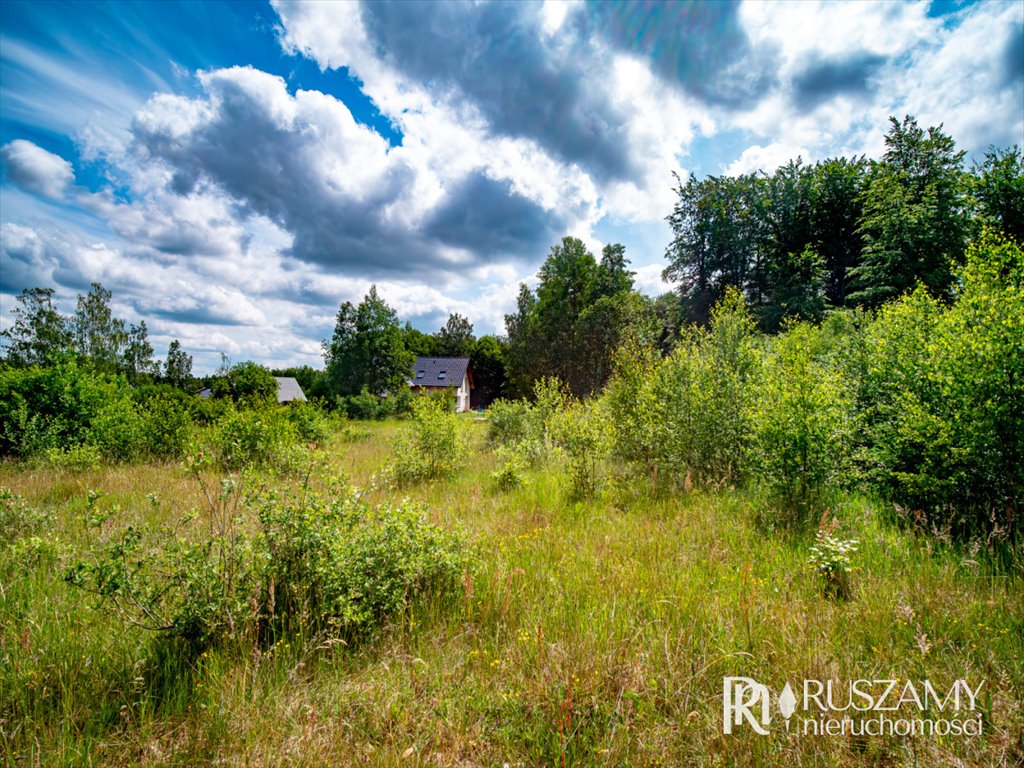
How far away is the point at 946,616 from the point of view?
2816 mm

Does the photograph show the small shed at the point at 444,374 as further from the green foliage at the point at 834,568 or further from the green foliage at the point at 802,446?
the green foliage at the point at 834,568

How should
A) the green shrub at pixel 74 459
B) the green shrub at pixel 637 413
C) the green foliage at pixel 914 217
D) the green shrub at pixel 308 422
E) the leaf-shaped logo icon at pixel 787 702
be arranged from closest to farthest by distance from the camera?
1. the leaf-shaped logo icon at pixel 787 702
2. the green shrub at pixel 637 413
3. the green shrub at pixel 74 459
4. the green shrub at pixel 308 422
5. the green foliage at pixel 914 217

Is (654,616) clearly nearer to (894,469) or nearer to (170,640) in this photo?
(170,640)

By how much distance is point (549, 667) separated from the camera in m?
2.39

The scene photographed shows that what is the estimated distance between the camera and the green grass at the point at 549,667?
1.97 metres

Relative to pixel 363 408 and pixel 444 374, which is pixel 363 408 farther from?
pixel 444 374

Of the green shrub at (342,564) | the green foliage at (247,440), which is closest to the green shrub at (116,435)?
the green foliage at (247,440)

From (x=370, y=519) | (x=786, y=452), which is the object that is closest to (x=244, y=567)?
(x=370, y=519)

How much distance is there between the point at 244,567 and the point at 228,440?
864 centimetres

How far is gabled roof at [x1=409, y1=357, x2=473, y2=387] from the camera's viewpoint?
48938 millimetres

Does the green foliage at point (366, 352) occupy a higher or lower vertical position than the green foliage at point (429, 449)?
higher

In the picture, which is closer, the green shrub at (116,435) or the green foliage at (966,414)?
the green foliage at (966,414)

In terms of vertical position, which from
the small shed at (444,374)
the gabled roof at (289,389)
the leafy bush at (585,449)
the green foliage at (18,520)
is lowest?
the green foliage at (18,520)

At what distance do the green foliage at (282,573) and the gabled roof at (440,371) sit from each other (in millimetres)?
45405
